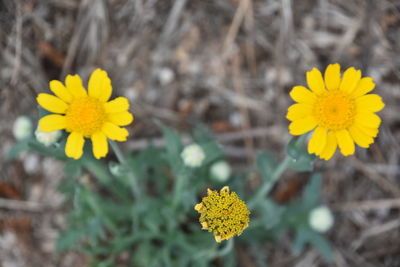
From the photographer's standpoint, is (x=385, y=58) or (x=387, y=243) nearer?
(x=387, y=243)

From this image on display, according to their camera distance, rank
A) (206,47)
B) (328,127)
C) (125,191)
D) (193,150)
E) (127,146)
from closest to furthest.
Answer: (328,127) < (193,150) < (125,191) < (127,146) < (206,47)

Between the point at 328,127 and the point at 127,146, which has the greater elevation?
the point at 127,146

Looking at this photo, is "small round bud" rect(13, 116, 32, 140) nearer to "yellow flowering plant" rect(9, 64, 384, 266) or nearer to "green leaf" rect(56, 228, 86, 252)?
"yellow flowering plant" rect(9, 64, 384, 266)

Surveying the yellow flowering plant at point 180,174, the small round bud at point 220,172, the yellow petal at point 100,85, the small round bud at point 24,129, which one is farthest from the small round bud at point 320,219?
the small round bud at point 24,129

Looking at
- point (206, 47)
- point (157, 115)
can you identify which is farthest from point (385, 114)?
point (157, 115)

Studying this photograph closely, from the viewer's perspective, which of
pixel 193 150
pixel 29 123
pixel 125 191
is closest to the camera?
pixel 193 150

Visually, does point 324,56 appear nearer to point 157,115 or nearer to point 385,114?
point 385,114
